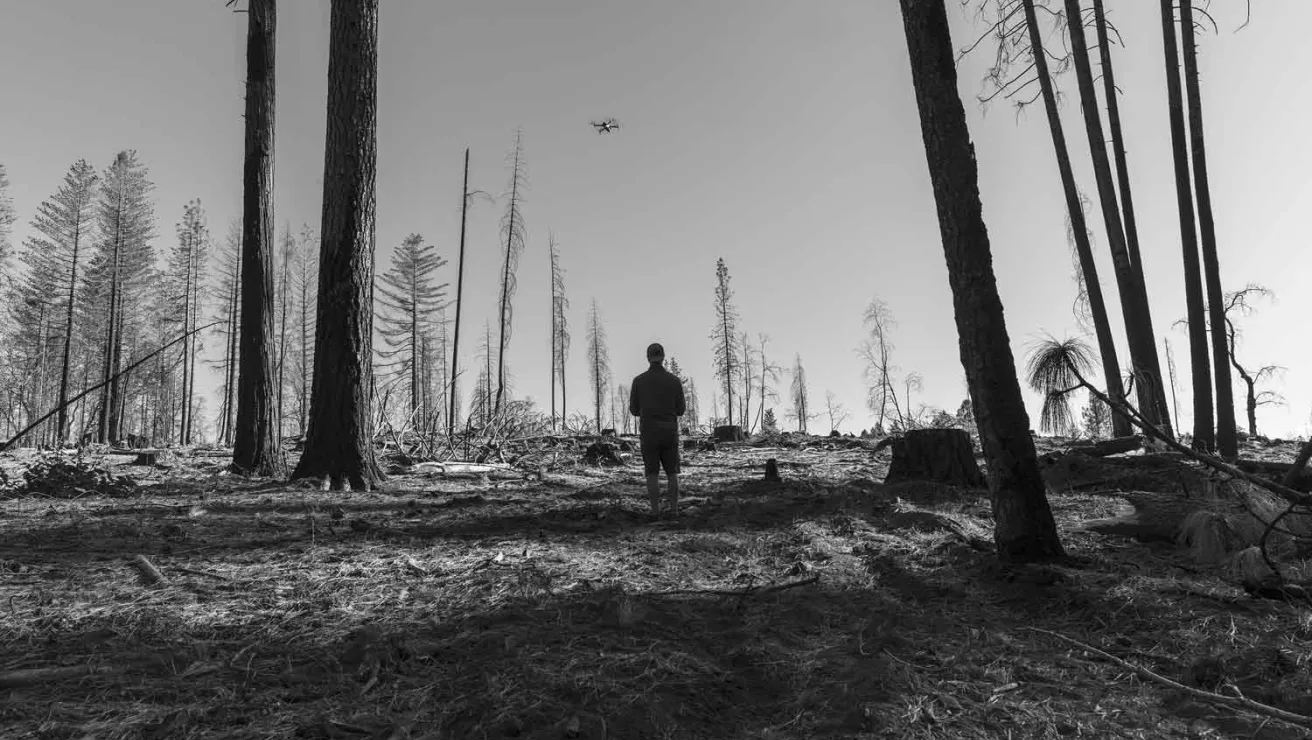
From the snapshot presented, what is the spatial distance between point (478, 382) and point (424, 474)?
44.3 metres

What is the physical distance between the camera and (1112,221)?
11.4 m

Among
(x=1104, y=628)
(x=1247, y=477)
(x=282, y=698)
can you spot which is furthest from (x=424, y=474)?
(x=1247, y=477)

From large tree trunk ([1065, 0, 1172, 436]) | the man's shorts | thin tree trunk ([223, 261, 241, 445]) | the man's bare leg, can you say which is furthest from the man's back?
thin tree trunk ([223, 261, 241, 445])

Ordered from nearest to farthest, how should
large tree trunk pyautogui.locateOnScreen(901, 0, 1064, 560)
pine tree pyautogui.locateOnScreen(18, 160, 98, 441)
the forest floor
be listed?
the forest floor
large tree trunk pyautogui.locateOnScreen(901, 0, 1064, 560)
pine tree pyautogui.locateOnScreen(18, 160, 98, 441)

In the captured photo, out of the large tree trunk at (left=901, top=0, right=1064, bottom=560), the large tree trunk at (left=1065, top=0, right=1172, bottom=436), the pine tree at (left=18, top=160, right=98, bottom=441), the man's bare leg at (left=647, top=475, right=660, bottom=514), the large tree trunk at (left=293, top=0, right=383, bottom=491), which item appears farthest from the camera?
the pine tree at (left=18, top=160, right=98, bottom=441)

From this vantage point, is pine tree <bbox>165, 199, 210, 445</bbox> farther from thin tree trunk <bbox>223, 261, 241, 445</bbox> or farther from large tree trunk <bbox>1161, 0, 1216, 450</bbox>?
large tree trunk <bbox>1161, 0, 1216, 450</bbox>

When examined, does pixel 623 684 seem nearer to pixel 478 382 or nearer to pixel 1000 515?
pixel 1000 515

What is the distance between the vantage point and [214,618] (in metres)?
3.17

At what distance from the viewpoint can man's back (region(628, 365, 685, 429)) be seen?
23.6ft

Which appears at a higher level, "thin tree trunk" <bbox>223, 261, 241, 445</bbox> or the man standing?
"thin tree trunk" <bbox>223, 261, 241, 445</bbox>

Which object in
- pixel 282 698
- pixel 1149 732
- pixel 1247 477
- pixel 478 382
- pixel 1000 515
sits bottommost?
pixel 1149 732

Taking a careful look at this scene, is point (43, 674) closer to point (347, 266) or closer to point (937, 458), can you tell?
point (347, 266)

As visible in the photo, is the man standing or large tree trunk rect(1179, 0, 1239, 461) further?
large tree trunk rect(1179, 0, 1239, 461)

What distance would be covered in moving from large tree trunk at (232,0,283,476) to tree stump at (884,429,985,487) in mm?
8516
